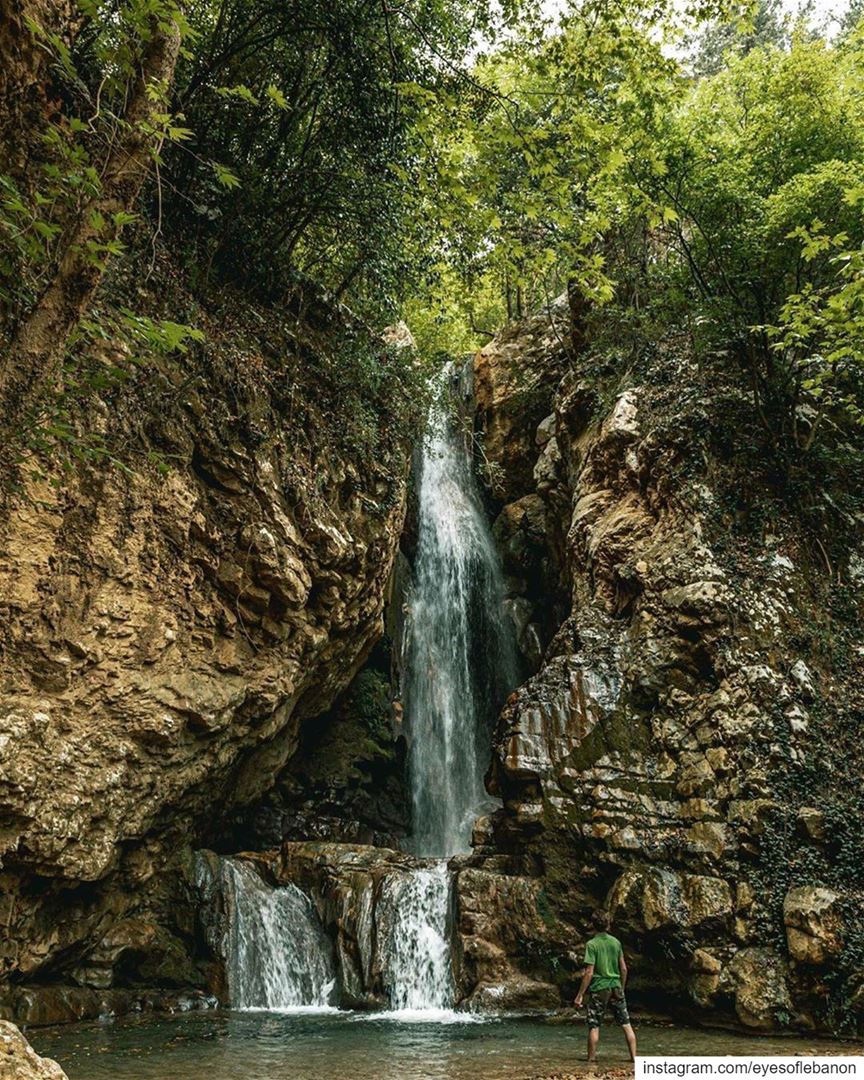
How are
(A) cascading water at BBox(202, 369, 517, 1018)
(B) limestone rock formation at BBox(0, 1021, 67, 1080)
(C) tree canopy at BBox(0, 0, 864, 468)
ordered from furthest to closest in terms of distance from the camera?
(A) cascading water at BBox(202, 369, 517, 1018), (C) tree canopy at BBox(0, 0, 864, 468), (B) limestone rock formation at BBox(0, 1021, 67, 1080)

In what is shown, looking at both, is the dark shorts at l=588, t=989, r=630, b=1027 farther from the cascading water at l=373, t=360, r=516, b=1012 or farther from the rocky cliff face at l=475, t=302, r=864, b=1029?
the cascading water at l=373, t=360, r=516, b=1012

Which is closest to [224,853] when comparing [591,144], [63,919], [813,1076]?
[63,919]

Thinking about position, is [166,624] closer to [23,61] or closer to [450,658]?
[23,61]

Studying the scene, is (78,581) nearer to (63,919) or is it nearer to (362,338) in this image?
(63,919)

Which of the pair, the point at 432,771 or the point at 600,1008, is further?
the point at 432,771

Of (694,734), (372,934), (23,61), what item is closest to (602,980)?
(694,734)

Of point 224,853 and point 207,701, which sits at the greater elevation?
point 207,701

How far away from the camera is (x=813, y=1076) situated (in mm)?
5898

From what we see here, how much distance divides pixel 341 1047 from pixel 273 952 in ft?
12.4

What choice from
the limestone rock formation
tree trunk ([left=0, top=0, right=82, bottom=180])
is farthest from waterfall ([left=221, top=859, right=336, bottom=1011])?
tree trunk ([left=0, top=0, right=82, bottom=180])

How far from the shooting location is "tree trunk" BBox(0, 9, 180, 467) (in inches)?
191

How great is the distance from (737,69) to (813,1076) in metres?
16.2

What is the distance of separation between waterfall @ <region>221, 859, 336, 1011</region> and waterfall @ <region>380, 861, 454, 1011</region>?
115 centimetres
